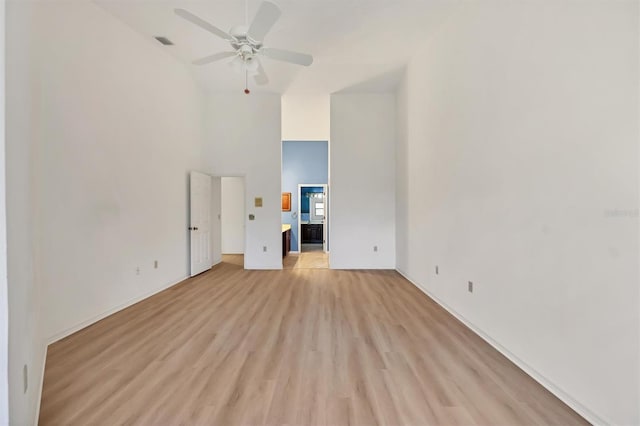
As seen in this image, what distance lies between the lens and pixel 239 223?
319 inches

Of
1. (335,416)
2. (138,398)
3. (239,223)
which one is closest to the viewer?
(335,416)

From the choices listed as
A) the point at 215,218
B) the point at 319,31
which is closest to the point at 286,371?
the point at 319,31

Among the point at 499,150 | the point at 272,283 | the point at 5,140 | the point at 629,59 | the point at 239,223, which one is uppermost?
the point at 629,59

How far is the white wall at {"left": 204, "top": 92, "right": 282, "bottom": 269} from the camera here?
232 inches

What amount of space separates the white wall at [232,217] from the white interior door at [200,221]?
2.09 metres

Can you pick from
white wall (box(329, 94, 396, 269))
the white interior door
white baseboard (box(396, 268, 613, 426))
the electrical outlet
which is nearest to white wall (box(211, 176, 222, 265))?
the white interior door

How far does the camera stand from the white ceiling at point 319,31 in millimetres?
3260

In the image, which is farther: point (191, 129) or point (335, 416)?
point (191, 129)

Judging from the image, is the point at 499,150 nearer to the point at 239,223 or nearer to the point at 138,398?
the point at 138,398

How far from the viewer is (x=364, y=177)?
5906 mm

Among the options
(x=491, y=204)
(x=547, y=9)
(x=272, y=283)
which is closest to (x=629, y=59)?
(x=547, y=9)

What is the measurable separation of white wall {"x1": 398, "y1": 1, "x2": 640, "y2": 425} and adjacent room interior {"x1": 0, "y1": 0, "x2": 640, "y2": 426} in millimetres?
14

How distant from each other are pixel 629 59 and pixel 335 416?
243 centimetres

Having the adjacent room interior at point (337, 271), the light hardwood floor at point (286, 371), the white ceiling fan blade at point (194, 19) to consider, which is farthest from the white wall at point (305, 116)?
the light hardwood floor at point (286, 371)
